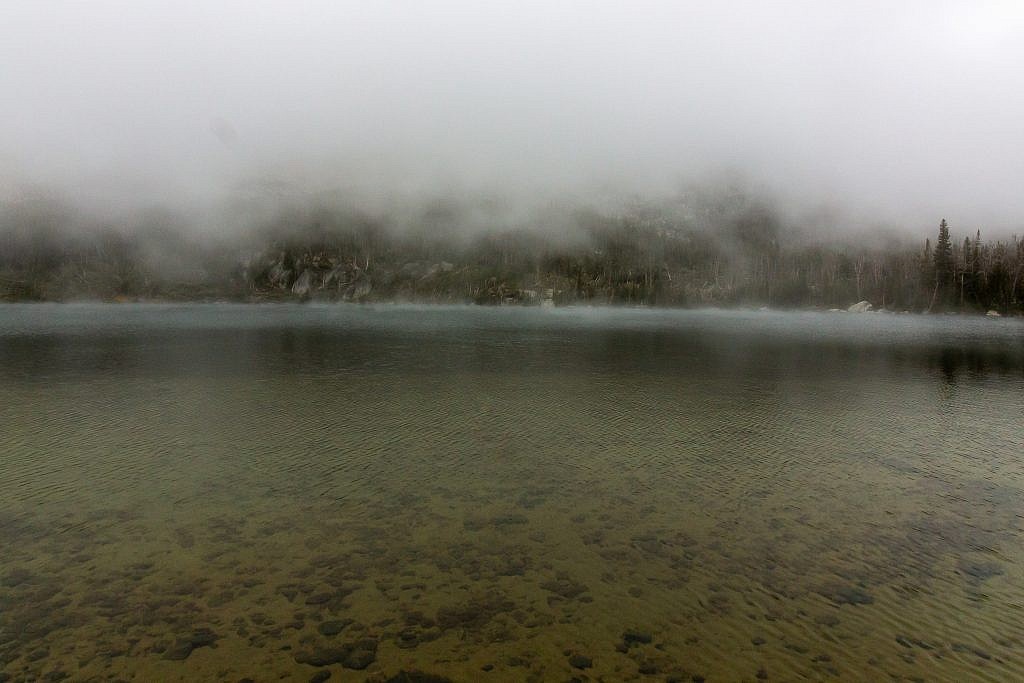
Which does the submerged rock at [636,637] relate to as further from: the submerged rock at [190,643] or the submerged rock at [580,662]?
the submerged rock at [190,643]

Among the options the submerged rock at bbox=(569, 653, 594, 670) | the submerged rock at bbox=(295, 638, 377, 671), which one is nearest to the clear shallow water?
the submerged rock at bbox=(295, 638, 377, 671)

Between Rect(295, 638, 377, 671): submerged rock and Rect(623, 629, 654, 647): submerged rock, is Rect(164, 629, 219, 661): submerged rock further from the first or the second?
Rect(623, 629, 654, 647): submerged rock

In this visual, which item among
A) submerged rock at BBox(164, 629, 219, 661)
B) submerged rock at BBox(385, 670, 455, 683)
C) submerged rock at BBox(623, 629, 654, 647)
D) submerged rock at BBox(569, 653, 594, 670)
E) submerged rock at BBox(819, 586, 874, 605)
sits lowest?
submerged rock at BBox(819, 586, 874, 605)

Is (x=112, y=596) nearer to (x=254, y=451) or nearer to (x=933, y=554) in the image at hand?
(x=254, y=451)

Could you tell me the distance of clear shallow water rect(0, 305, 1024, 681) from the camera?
14727mm

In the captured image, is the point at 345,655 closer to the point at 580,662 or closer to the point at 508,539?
the point at 580,662

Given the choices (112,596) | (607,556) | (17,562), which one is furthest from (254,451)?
(607,556)

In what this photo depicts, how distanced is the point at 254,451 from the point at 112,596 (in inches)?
710

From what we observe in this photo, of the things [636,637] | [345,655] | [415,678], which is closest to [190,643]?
[345,655]

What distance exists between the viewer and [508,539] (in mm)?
21969

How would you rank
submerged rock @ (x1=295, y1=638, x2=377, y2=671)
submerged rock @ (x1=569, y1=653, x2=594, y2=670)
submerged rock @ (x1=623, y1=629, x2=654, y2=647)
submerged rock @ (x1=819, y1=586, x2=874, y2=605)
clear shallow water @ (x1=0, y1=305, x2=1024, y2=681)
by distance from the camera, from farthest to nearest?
submerged rock @ (x1=819, y1=586, x2=874, y2=605)
submerged rock @ (x1=623, y1=629, x2=654, y2=647)
clear shallow water @ (x1=0, y1=305, x2=1024, y2=681)
submerged rock @ (x1=569, y1=653, x2=594, y2=670)
submerged rock @ (x1=295, y1=638, x2=377, y2=671)

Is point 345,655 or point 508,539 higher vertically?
point 345,655

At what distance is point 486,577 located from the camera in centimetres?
1877

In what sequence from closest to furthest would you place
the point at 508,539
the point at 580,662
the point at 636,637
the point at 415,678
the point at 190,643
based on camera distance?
the point at 415,678, the point at 580,662, the point at 190,643, the point at 636,637, the point at 508,539
